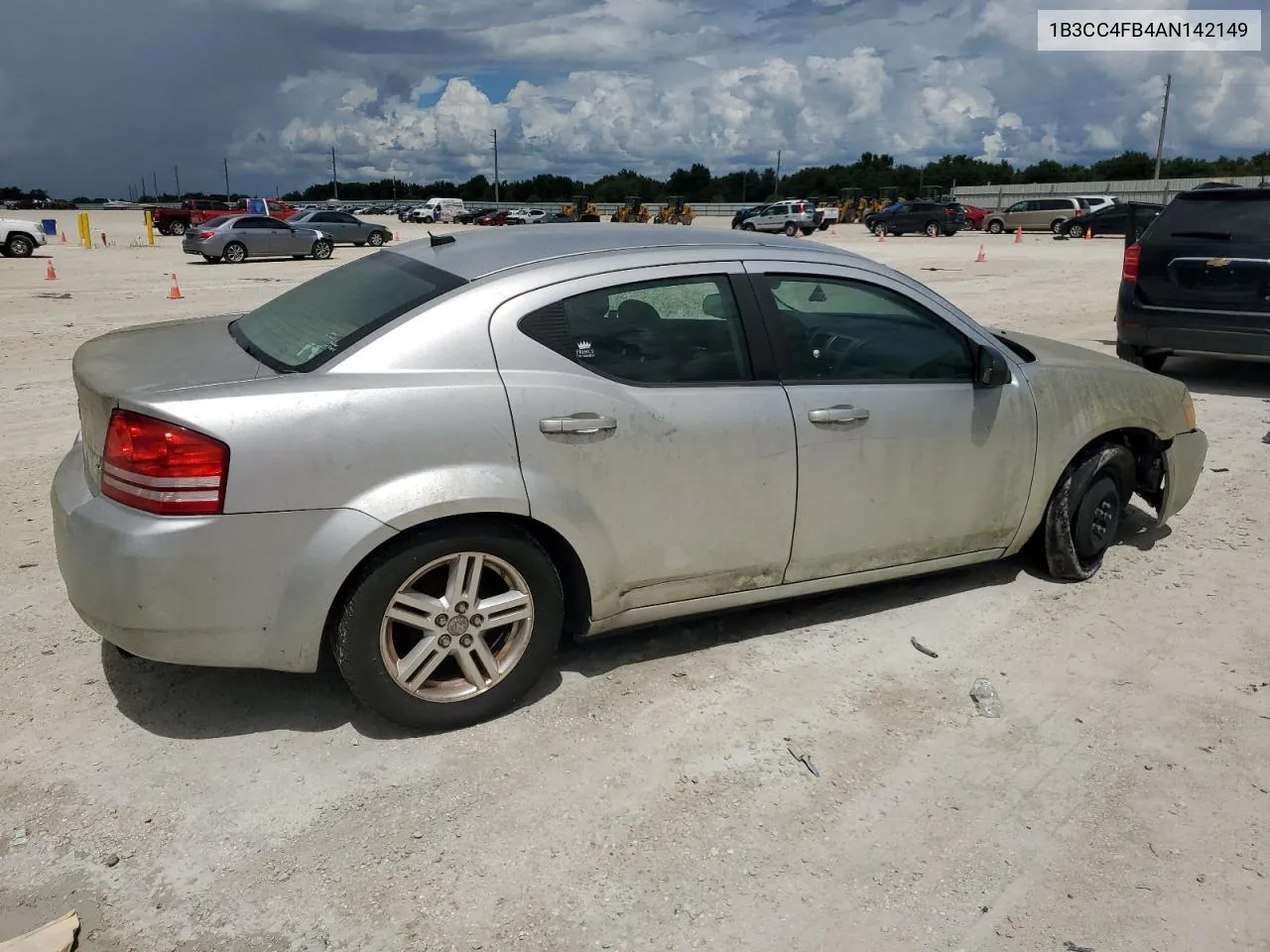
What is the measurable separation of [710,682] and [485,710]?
2.84 feet

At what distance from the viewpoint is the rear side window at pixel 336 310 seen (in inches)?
131

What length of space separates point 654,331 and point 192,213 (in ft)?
152

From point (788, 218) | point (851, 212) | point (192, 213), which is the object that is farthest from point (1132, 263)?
point (851, 212)

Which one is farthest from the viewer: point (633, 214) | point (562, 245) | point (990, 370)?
point (633, 214)

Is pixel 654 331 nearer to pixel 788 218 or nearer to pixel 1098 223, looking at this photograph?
pixel 1098 223

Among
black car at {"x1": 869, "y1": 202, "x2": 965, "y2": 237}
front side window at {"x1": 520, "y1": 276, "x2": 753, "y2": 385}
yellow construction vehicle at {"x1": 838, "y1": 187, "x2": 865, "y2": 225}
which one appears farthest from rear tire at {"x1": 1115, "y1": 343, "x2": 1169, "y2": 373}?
yellow construction vehicle at {"x1": 838, "y1": 187, "x2": 865, "y2": 225}

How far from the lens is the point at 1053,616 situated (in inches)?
173

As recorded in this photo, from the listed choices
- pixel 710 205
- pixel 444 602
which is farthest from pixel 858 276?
pixel 710 205

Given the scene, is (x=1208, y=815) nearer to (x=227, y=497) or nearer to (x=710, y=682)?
(x=710, y=682)

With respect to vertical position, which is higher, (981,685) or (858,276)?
(858,276)

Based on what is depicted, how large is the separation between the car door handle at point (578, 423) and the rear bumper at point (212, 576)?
0.62 meters

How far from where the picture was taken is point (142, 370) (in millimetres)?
3283

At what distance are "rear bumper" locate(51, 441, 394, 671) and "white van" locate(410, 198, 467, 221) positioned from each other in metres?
69.3

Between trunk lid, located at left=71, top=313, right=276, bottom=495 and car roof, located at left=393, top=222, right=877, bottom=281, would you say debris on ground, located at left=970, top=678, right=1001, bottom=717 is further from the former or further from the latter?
trunk lid, located at left=71, top=313, right=276, bottom=495
